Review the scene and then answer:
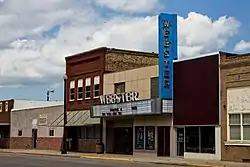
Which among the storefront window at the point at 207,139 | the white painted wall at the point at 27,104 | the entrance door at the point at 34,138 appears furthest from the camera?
the white painted wall at the point at 27,104

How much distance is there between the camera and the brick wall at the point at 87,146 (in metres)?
50.0

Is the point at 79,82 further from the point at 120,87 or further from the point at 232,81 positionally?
the point at 232,81

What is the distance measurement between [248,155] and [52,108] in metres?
29.5

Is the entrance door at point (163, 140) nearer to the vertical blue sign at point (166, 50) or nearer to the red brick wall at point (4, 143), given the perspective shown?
the vertical blue sign at point (166, 50)

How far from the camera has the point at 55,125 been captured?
56.9 m

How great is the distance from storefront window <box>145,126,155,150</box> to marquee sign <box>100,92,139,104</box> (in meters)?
2.54

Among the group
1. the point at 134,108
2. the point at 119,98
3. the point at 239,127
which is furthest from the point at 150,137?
the point at 239,127

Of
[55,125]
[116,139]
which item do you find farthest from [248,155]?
[55,125]

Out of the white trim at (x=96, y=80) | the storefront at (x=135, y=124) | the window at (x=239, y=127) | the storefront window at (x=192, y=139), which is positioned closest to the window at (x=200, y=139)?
the storefront window at (x=192, y=139)

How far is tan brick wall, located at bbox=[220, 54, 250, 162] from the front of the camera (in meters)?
33.8

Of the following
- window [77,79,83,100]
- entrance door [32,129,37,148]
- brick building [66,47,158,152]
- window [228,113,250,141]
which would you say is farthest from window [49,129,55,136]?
window [228,113,250,141]

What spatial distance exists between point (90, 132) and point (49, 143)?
860cm

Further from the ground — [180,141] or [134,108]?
[134,108]

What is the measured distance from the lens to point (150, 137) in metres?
42.2
